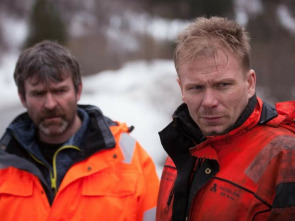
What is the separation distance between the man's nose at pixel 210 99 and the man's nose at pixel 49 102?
1255 mm

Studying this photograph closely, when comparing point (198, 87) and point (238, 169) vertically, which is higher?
point (198, 87)

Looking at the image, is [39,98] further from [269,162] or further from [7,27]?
[7,27]

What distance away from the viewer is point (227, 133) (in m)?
1.79

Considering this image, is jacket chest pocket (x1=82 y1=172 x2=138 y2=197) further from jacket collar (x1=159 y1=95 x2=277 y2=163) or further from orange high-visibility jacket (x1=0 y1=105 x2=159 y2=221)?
jacket collar (x1=159 y1=95 x2=277 y2=163)

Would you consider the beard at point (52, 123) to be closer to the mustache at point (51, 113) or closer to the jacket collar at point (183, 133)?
the mustache at point (51, 113)

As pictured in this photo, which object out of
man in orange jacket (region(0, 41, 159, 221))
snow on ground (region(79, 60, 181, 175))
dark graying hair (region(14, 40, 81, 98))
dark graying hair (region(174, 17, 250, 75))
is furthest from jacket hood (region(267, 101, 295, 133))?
snow on ground (region(79, 60, 181, 175))

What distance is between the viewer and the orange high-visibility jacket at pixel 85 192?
2.46 meters

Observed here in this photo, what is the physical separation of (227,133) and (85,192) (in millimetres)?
1101

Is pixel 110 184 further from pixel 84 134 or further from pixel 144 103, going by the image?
pixel 144 103

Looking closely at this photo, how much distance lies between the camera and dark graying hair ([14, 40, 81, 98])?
2.70m

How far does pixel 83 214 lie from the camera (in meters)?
2.46

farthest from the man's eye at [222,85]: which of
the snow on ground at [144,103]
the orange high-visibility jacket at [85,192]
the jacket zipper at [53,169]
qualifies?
the snow on ground at [144,103]

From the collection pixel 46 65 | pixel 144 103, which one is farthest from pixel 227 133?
pixel 144 103

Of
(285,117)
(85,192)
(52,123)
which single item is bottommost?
(85,192)
